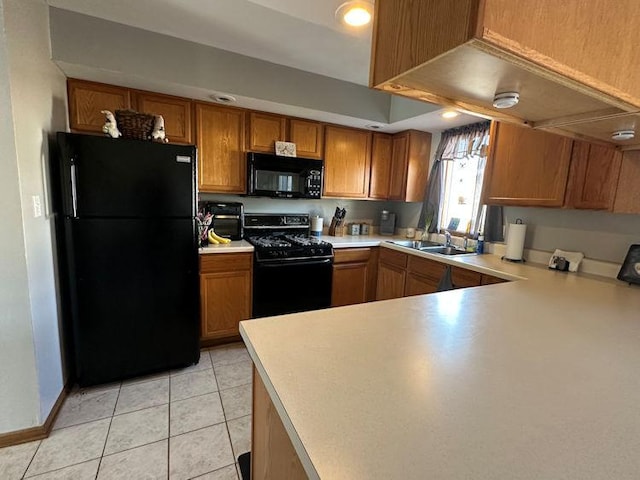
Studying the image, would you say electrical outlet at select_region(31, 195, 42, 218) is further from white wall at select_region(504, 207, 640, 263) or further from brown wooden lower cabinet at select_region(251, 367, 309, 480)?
white wall at select_region(504, 207, 640, 263)

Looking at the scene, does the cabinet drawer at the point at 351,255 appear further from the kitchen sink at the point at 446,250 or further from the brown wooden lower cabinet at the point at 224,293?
the brown wooden lower cabinet at the point at 224,293

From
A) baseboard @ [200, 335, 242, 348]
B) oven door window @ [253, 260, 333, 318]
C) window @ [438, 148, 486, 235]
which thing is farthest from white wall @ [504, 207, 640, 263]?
baseboard @ [200, 335, 242, 348]

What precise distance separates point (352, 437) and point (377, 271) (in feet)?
9.10

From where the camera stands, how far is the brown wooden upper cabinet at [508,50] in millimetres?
529

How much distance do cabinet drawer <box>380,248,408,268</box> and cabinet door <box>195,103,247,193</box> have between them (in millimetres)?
1536

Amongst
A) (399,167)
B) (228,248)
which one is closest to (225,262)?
(228,248)

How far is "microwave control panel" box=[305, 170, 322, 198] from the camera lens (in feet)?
9.94

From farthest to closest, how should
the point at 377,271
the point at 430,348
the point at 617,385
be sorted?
the point at 377,271, the point at 430,348, the point at 617,385

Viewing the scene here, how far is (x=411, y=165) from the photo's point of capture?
3336mm

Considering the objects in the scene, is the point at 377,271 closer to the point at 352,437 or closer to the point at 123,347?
the point at 123,347

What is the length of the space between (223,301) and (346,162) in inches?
74.0

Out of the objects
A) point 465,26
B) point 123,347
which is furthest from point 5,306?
point 465,26

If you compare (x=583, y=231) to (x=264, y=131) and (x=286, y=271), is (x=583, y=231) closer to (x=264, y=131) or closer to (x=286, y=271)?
(x=286, y=271)

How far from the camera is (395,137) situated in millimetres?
3484
